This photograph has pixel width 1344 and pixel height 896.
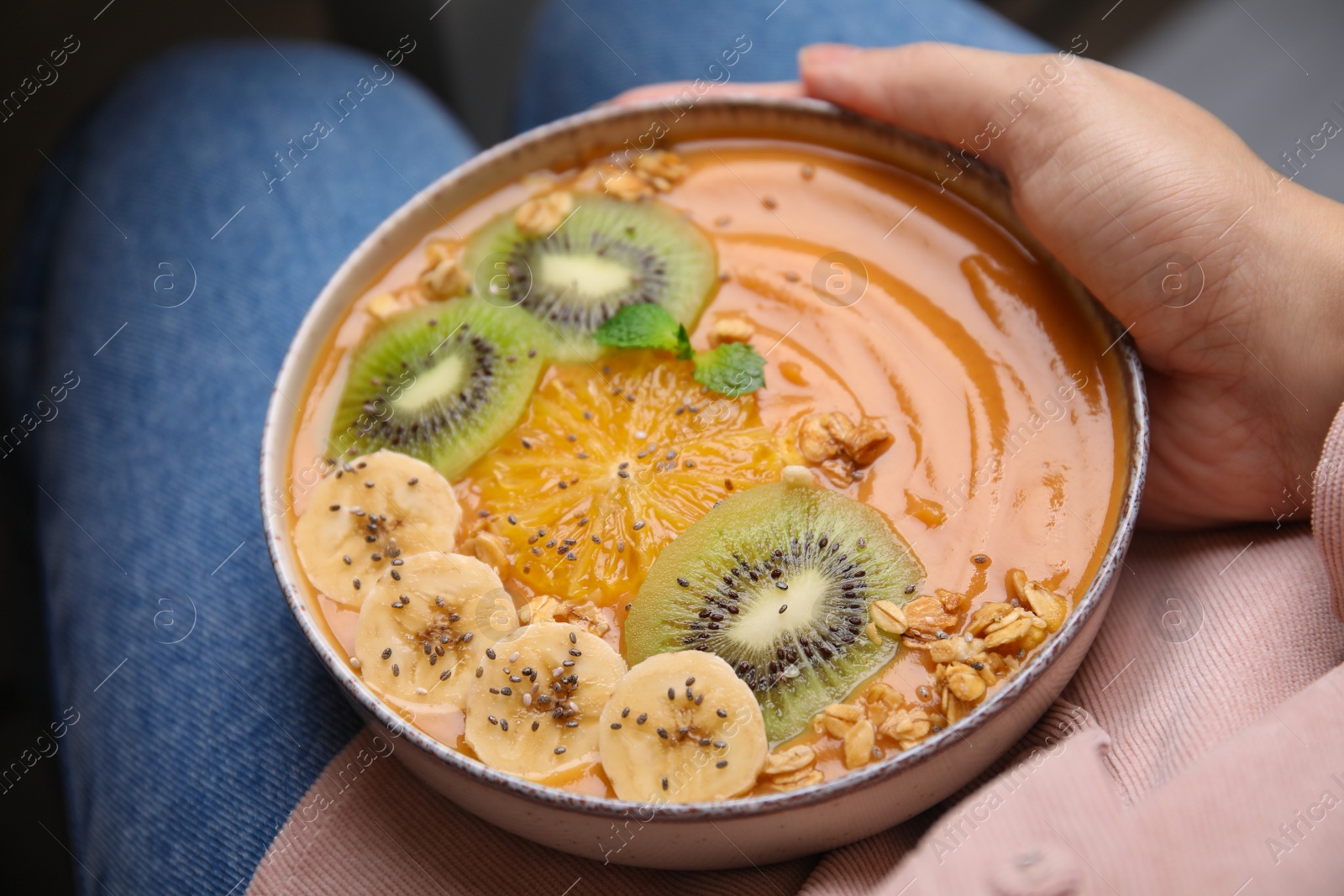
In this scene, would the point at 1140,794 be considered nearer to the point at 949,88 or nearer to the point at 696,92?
the point at 949,88

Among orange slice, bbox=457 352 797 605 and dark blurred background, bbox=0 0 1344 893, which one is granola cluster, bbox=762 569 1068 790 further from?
dark blurred background, bbox=0 0 1344 893

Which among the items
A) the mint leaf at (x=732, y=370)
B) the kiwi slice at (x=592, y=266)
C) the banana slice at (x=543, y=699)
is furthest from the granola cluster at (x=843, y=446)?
the banana slice at (x=543, y=699)

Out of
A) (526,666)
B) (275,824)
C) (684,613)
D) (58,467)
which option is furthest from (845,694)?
(58,467)

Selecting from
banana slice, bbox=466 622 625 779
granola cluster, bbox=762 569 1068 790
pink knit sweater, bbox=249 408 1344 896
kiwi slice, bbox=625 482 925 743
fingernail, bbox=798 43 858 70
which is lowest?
pink knit sweater, bbox=249 408 1344 896

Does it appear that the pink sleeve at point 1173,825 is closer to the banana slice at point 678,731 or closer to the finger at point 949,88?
the banana slice at point 678,731

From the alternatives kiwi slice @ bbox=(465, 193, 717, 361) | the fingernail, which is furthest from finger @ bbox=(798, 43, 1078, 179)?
kiwi slice @ bbox=(465, 193, 717, 361)

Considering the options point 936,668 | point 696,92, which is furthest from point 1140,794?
point 696,92
